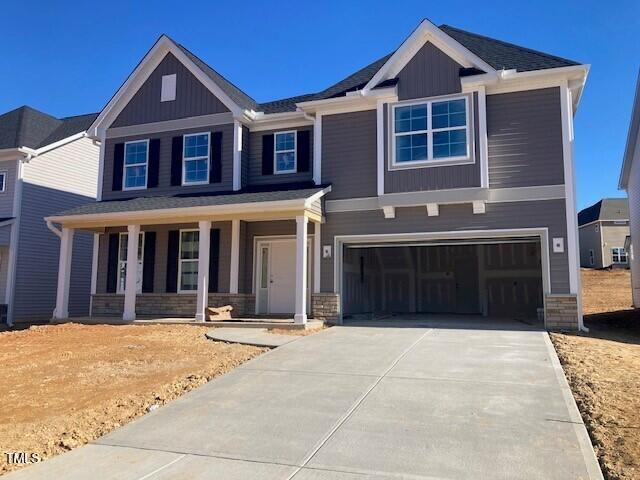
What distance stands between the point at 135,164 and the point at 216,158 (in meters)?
3.11

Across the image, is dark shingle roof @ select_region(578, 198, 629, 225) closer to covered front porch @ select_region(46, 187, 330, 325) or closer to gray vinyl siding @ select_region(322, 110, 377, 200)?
gray vinyl siding @ select_region(322, 110, 377, 200)

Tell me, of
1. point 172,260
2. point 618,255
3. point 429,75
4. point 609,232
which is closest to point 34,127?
point 172,260

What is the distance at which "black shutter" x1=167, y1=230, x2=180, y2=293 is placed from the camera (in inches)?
605

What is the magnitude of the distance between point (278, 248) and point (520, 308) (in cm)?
885

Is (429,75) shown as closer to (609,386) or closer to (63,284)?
(609,386)

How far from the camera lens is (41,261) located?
61.9 feet

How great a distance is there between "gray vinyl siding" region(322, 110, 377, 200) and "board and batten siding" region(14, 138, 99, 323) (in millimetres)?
11998

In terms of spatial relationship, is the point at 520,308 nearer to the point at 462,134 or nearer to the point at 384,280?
the point at 384,280

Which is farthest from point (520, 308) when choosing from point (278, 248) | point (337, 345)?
point (337, 345)

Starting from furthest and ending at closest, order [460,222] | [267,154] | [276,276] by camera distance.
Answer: [267,154] < [276,276] < [460,222]

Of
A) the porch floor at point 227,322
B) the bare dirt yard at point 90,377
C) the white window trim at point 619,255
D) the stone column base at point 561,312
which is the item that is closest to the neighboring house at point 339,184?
the stone column base at point 561,312

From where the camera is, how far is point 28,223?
60.6ft

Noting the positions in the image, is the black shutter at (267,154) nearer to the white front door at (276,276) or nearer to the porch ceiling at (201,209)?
the porch ceiling at (201,209)

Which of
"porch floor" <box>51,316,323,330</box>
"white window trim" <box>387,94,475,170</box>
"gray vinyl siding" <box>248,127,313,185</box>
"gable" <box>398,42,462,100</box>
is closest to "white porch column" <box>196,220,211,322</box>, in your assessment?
"porch floor" <box>51,316,323,330</box>
